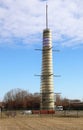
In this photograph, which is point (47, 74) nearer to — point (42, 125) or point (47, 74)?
point (47, 74)

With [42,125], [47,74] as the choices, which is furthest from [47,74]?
[42,125]

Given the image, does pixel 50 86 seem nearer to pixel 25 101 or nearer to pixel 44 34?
pixel 44 34

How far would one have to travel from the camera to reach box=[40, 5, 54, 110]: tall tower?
9800cm

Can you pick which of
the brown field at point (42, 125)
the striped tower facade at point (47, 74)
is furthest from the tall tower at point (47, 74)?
the brown field at point (42, 125)

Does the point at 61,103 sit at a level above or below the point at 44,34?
below

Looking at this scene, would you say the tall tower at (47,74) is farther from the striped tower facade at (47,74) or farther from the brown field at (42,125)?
the brown field at (42,125)

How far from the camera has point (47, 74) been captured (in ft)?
322

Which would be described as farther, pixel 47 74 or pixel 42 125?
pixel 47 74

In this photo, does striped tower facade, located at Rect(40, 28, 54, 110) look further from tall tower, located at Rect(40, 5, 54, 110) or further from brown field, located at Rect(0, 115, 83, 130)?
brown field, located at Rect(0, 115, 83, 130)

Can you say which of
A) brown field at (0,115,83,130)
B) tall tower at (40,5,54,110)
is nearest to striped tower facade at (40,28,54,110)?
tall tower at (40,5,54,110)

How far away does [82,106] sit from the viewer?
145375mm

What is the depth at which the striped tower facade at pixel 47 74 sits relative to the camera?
3858 inches

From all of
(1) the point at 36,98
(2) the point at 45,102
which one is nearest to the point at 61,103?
(1) the point at 36,98

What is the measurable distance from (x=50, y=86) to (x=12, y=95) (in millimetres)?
81966
